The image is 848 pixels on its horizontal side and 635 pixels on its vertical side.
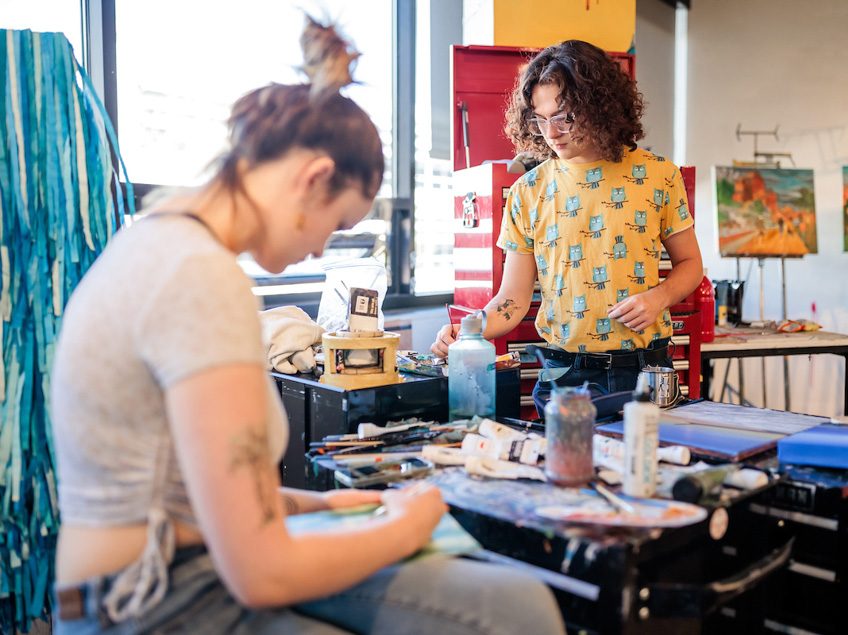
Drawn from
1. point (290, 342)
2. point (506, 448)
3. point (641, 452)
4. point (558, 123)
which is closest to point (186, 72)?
point (290, 342)

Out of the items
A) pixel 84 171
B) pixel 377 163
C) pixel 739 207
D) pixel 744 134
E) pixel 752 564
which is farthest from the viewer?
pixel 744 134

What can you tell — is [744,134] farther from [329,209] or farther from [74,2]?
[329,209]

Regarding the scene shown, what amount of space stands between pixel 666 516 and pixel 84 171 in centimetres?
136

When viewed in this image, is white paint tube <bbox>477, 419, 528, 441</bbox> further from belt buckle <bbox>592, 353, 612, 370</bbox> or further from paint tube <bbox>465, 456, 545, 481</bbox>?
belt buckle <bbox>592, 353, 612, 370</bbox>

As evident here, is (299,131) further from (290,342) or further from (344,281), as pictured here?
(344,281)

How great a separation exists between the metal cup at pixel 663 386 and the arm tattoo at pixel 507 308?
17.5 inches

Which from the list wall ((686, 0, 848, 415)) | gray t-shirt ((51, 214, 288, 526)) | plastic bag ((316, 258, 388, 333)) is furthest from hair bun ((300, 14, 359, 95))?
wall ((686, 0, 848, 415))

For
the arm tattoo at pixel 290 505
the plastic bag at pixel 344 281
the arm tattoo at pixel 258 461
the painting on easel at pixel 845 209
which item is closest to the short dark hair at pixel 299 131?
the arm tattoo at pixel 258 461

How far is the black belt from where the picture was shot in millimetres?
1986

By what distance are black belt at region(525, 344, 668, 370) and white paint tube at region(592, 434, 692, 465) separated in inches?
22.9

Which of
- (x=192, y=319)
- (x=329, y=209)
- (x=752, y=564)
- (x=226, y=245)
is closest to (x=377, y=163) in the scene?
(x=329, y=209)

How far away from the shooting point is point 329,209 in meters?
1.01

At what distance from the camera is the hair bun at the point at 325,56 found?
102cm

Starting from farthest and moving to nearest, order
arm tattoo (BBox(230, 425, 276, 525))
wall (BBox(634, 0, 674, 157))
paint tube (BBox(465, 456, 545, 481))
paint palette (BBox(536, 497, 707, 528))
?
wall (BBox(634, 0, 674, 157)) → paint tube (BBox(465, 456, 545, 481)) → paint palette (BBox(536, 497, 707, 528)) → arm tattoo (BBox(230, 425, 276, 525))
